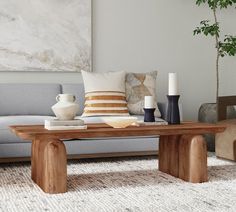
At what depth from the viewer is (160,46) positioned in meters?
5.16

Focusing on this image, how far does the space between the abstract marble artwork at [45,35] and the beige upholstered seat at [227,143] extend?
1607 mm

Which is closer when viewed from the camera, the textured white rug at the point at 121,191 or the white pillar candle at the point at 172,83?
the textured white rug at the point at 121,191

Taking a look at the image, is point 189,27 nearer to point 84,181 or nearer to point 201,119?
point 201,119

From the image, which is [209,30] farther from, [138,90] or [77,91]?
[77,91]

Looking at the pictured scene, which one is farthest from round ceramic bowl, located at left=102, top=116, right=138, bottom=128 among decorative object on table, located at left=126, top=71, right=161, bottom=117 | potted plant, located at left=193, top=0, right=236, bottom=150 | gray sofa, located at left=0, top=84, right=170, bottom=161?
potted plant, located at left=193, top=0, right=236, bottom=150

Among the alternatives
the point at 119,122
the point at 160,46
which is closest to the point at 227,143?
the point at 119,122

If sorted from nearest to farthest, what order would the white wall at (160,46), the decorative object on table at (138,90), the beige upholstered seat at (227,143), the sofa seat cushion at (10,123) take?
the sofa seat cushion at (10,123) → the beige upholstered seat at (227,143) → the decorative object on table at (138,90) → the white wall at (160,46)

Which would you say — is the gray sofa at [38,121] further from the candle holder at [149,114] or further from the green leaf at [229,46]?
the green leaf at [229,46]

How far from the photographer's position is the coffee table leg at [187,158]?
3074 mm

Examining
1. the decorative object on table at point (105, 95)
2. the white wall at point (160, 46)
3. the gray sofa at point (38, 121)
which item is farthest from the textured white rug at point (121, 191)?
the white wall at point (160, 46)

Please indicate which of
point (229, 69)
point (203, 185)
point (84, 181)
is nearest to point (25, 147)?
point (84, 181)

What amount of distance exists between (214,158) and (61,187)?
192 cm

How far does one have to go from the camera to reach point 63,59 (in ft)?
15.5

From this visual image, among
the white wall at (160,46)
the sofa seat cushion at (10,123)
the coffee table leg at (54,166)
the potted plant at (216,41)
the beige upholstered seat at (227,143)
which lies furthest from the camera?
the white wall at (160,46)
